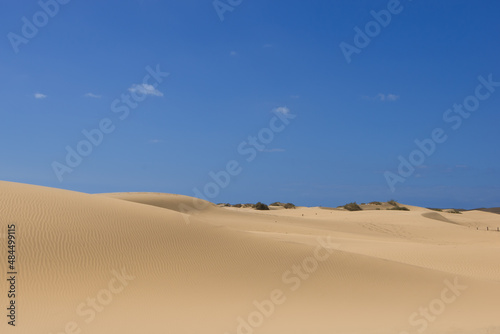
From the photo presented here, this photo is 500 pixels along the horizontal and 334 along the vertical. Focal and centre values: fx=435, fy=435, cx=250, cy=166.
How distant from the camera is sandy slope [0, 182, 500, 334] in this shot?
6.97 meters

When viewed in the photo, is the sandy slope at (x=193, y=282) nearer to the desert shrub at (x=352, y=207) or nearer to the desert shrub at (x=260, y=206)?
the desert shrub at (x=260, y=206)

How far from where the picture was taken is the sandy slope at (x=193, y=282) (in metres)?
6.97

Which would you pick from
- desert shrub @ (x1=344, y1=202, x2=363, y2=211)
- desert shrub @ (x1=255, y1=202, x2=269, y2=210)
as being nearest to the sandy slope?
desert shrub @ (x1=255, y1=202, x2=269, y2=210)

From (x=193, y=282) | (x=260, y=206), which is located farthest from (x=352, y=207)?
(x=193, y=282)

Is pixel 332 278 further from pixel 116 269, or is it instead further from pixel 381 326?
pixel 116 269

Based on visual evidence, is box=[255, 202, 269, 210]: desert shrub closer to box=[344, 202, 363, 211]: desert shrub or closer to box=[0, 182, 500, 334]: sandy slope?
box=[344, 202, 363, 211]: desert shrub

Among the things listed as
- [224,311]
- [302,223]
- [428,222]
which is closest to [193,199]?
[302,223]

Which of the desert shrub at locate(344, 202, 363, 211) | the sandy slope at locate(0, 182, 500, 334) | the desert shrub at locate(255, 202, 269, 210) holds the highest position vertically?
the desert shrub at locate(344, 202, 363, 211)

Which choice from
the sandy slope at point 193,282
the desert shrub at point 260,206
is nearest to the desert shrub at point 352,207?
the desert shrub at point 260,206

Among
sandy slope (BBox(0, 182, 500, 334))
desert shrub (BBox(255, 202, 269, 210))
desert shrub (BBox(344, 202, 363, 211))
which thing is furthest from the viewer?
desert shrub (BBox(344, 202, 363, 211))

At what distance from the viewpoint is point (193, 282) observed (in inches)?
331

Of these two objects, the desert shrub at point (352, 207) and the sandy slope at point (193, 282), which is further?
the desert shrub at point (352, 207)

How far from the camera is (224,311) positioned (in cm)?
745

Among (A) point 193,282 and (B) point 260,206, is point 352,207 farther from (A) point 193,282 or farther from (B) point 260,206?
(A) point 193,282
